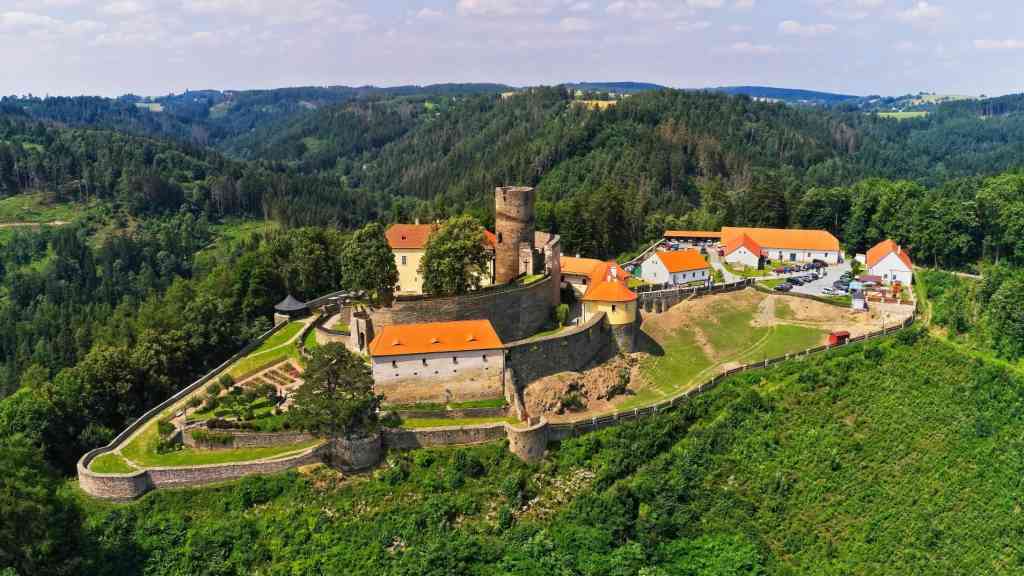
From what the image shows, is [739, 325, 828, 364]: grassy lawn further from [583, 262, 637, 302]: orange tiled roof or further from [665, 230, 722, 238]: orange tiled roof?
[665, 230, 722, 238]: orange tiled roof

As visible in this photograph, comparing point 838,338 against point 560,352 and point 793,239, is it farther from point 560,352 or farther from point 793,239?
point 793,239

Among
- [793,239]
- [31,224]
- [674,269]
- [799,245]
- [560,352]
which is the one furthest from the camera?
[31,224]

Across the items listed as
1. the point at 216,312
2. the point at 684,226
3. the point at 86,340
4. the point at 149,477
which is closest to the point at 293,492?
the point at 149,477

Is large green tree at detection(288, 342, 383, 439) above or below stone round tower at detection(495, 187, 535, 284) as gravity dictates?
below

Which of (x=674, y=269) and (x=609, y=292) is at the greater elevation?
(x=609, y=292)

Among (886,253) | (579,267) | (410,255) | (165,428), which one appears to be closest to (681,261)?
(579,267)

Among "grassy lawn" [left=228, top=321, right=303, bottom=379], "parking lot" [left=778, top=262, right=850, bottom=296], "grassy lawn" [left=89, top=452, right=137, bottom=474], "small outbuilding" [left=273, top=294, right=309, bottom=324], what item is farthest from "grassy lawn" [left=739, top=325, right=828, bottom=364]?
"grassy lawn" [left=89, top=452, right=137, bottom=474]

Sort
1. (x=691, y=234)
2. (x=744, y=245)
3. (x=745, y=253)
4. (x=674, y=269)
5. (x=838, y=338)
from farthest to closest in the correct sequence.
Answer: (x=691, y=234) → (x=745, y=253) → (x=744, y=245) → (x=674, y=269) → (x=838, y=338)
